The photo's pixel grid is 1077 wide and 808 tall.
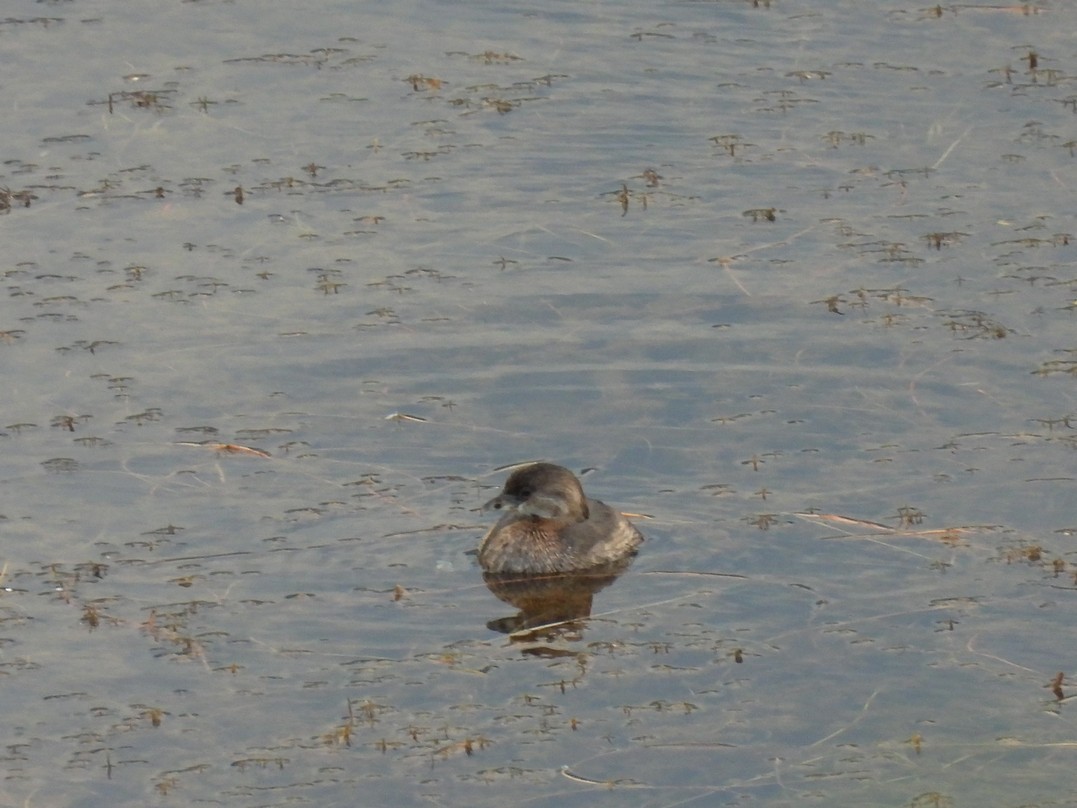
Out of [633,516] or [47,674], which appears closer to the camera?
[47,674]

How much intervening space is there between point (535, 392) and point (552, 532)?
1734 millimetres

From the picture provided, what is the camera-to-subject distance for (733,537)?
34.1ft

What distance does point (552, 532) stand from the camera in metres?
10.5

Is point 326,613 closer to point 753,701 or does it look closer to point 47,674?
point 47,674

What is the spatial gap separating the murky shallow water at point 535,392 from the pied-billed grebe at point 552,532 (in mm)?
231

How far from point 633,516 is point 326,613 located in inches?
77.7

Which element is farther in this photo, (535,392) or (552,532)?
(535,392)

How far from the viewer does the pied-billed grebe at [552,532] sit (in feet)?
33.9

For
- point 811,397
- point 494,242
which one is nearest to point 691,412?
point 811,397

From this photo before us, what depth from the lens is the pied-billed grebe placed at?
10.3 metres

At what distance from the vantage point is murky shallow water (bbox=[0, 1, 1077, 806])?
8492 mm

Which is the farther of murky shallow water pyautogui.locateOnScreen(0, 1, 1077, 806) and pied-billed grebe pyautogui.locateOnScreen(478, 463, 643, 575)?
pied-billed grebe pyautogui.locateOnScreen(478, 463, 643, 575)

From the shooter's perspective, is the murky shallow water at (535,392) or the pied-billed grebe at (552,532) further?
the pied-billed grebe at (552,532)

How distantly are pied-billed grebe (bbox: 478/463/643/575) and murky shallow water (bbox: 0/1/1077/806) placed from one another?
0.76 ft
